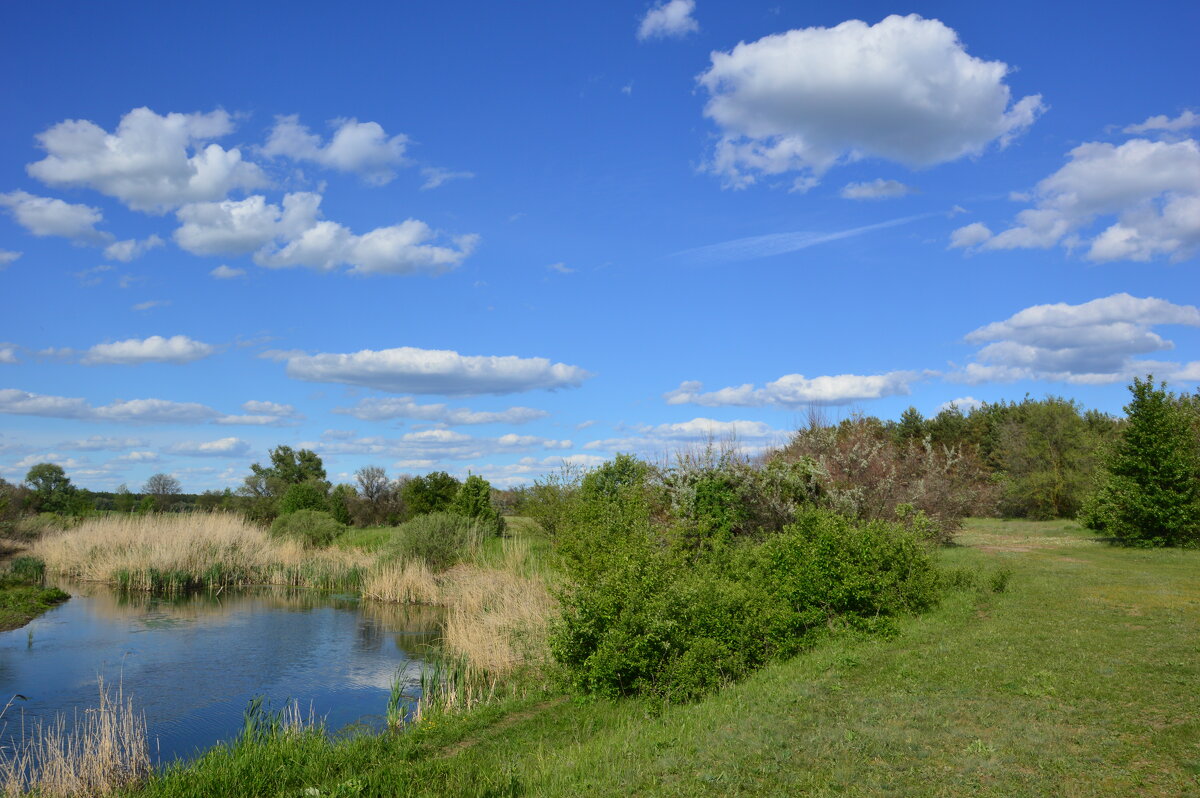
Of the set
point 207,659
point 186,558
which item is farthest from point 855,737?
point 186,558

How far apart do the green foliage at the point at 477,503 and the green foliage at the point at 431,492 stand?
3.77m

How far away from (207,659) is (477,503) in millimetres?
18518

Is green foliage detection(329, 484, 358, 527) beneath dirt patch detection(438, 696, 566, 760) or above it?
above

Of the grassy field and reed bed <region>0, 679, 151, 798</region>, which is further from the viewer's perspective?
reed bed <region>0, 679, 151, 798</region>

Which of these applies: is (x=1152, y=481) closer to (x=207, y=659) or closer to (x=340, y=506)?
(x=207, y=659)

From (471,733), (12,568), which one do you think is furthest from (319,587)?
(471,733)

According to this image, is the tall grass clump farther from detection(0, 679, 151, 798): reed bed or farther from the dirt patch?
detection(0, 679, 151, 798): reed bed

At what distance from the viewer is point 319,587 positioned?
27.8m

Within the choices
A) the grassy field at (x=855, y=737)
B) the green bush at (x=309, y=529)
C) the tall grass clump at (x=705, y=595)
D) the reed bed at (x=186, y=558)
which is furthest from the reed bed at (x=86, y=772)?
the green bush at (x=309, y=529)

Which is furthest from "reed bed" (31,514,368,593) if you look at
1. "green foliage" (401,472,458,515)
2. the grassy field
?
the grassy field

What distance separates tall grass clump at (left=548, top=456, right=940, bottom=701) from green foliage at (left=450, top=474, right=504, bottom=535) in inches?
539

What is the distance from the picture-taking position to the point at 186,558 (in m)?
26.5

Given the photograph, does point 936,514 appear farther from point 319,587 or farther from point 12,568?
point 12,568

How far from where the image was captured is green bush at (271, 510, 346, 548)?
34.3 m
